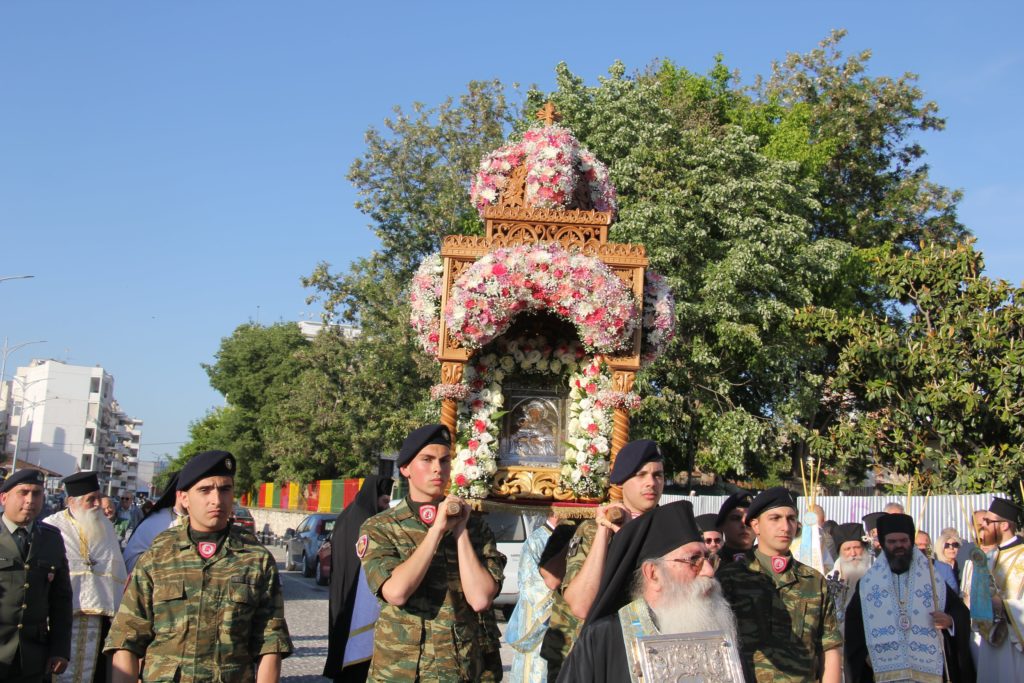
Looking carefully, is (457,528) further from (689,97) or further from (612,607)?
(689,97)

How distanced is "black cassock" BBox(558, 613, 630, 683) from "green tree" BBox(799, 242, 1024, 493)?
18.4 meters

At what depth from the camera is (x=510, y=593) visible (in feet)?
52.0

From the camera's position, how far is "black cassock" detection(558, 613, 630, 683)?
3941 mm

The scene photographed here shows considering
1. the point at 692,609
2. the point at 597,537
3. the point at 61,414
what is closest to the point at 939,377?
the point at 597,537

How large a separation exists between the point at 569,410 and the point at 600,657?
5.47 meters

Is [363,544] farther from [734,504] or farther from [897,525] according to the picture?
[897,525]

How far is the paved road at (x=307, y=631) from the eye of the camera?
1245cm

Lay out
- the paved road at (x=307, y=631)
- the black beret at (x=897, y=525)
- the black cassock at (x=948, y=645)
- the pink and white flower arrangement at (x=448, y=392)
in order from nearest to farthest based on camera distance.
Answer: the black beret at (x=897, y=525) < the black cassock at (x=948, y=645) < the pink and white flower arrangement at (x=448, y=392) < the paved road at (x=307, y=631)

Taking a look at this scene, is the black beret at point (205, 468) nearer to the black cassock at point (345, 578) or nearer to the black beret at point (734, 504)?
the black cassock at point (345, 578)

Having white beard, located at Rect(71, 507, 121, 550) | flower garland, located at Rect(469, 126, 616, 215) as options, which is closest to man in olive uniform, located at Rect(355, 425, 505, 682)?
white beard, located at Rect(71, 507, 121, 550)

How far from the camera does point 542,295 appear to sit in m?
8.62

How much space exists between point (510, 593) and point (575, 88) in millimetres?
14280

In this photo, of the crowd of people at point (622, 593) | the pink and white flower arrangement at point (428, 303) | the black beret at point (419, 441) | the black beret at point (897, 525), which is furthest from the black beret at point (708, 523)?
the pink and white flower arrangement at point (428, 303)

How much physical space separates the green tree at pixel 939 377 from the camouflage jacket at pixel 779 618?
54.7 feet
